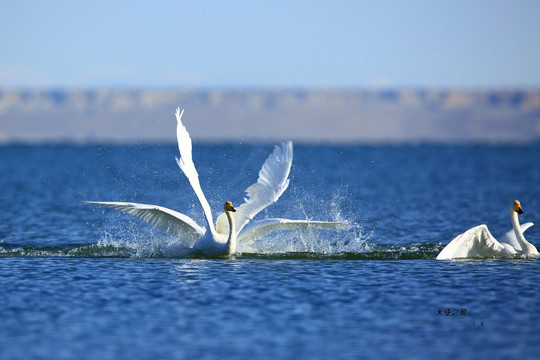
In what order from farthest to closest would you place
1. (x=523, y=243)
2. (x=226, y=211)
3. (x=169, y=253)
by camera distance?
(x=523, y=243)
(x=169, y=253)
(x=226, y=211)

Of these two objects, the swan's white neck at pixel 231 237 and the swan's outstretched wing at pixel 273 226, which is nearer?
the swan's white neck at pixel 231 237

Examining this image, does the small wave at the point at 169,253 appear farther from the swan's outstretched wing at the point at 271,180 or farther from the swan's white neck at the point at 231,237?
the swan's outstretched wing at the point at 271,180

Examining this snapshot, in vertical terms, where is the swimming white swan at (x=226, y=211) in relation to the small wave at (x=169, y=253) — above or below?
above

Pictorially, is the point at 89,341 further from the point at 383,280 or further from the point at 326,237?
the point at 326,237

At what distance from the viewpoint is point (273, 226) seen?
1856 centimetres

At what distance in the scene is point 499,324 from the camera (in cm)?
1236

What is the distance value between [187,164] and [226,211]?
4.28 ft

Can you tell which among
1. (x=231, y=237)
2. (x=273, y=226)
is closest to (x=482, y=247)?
(x=273, y=226)

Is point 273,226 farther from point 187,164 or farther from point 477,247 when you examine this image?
point 477,247

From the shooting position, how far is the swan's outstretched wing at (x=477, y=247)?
17825 mm

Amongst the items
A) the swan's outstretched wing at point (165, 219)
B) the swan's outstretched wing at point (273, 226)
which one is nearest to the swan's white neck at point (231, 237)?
the swan's outstretched wing at point (273, 226)

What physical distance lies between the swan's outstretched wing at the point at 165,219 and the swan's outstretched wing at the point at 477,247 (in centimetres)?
537

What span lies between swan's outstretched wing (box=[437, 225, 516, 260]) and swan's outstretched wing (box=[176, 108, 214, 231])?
5004 millimetres

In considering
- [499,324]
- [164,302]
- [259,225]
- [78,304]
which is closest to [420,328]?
[499,324]
